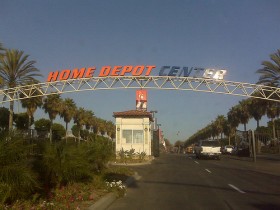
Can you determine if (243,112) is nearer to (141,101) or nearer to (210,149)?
(141,101)

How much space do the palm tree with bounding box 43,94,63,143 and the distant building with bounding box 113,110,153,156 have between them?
89.3ft

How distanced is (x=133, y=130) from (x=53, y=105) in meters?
28.7

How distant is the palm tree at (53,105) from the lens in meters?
62.1

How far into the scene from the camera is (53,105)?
62656 millimetres

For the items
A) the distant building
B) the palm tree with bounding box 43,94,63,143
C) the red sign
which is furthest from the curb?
the palm tree with bounding box 43,94,63,143

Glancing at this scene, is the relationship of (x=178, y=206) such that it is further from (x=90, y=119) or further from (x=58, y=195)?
(x=90, y=119)

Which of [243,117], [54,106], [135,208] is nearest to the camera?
[135,208]

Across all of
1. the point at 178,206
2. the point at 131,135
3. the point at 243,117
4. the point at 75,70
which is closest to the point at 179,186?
the point at 178,206

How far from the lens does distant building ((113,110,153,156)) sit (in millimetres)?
37406

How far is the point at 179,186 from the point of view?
1506 centimetres

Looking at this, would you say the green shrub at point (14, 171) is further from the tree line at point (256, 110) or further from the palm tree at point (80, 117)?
the palm tree at point (80, 117)

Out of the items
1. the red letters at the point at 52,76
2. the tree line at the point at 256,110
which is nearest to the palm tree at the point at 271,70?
the tree line at the point at 256,110

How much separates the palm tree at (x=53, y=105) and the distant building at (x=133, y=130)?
2722 cm

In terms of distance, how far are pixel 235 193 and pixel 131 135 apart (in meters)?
25.2
